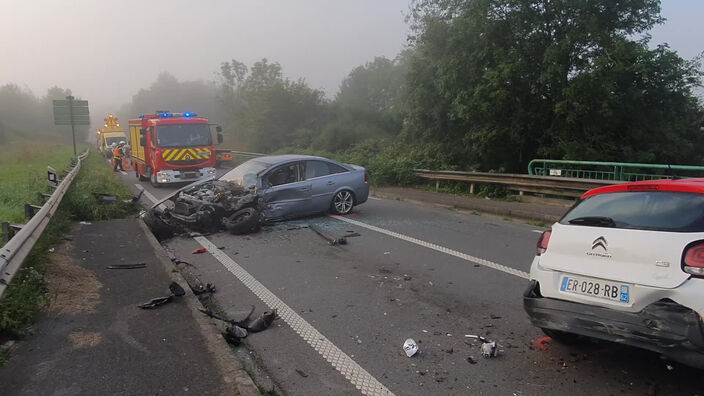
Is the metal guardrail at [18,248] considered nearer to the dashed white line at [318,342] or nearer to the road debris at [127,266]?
the road debris at [127,266]

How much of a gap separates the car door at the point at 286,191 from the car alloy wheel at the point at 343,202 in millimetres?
768

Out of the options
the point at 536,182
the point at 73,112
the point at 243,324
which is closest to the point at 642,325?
the point at 243,324

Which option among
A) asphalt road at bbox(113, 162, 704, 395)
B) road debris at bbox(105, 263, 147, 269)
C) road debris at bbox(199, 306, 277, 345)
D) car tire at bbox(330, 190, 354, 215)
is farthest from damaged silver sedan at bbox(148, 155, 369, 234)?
road debris at bbox(199, 306, 277, 345)

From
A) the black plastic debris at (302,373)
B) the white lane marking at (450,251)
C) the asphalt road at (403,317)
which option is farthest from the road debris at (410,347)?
the white lane marking at (450,251)

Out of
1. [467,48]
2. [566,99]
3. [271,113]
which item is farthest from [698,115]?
[271,113]

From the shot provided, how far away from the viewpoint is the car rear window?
3.52 m

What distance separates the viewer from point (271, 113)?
42.6 metres

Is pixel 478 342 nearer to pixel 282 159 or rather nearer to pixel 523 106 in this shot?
pixel 282 159

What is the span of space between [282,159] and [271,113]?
1291 inches

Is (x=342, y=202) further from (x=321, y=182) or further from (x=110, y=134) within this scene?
(x=110, y=134)

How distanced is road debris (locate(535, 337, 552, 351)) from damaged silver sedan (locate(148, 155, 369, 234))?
239 inches

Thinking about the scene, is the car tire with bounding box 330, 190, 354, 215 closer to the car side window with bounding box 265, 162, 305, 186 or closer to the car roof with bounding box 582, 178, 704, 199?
the car side window with bounding box 265, 162, 305, 186

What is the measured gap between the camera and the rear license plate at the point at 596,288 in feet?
11.5

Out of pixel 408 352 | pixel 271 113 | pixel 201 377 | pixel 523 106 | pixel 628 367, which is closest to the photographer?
pixel 201 377
